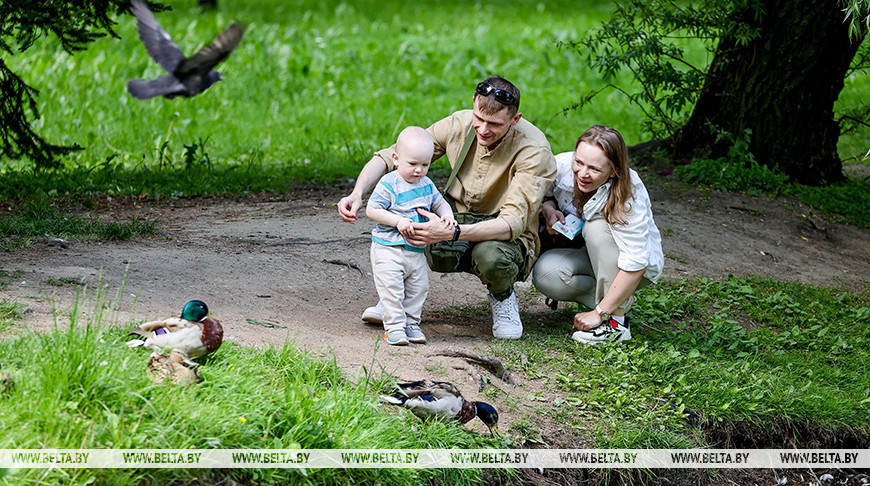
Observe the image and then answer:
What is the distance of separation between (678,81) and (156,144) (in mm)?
5430

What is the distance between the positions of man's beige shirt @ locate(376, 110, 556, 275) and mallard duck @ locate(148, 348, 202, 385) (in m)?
1.80

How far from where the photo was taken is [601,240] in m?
4.61

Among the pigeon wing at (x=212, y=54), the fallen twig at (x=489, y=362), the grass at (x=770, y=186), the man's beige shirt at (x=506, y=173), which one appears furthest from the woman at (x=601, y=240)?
the grass at (x=770, y=186)

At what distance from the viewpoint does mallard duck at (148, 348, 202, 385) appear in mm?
3111

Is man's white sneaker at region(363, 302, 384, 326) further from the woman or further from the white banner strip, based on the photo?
the white banner strip

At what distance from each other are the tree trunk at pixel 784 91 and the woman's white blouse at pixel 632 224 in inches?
132

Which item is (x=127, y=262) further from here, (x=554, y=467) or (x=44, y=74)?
(x=44, y=74)

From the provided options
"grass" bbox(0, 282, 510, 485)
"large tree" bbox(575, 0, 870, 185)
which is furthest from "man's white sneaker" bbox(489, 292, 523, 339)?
"large tree" bbox(575, 0, 870, 185)

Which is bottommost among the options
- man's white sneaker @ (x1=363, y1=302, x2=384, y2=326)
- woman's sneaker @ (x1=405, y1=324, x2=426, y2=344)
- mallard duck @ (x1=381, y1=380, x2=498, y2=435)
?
man's white sneaker @ (x1=363, y1=302, x2=384, y2=326)

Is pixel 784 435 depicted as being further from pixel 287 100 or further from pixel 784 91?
pixel 287 100

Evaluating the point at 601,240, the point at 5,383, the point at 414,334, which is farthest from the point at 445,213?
the point at 5,383

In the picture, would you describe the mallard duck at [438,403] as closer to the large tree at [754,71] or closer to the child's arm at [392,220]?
the child's arm at [392,220]

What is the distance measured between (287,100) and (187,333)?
355 inches

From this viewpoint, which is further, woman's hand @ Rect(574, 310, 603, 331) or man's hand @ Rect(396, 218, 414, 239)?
woman's hand @ Rect(574, 310, 603, 331)
